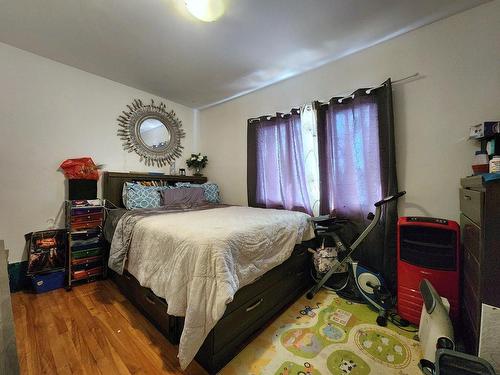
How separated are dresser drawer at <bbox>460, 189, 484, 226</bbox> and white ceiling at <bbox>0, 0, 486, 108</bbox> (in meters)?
1.55

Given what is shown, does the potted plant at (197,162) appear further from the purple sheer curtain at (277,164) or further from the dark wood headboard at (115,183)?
the purple sheer curtain at (277,164)

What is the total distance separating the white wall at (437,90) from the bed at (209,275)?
1.19 metres

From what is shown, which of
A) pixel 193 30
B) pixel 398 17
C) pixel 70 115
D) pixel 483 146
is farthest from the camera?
pixel 70 115

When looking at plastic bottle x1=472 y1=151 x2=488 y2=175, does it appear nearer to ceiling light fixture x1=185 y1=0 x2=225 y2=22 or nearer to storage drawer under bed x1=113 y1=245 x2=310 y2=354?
storage drawer under bed x1=113 y1=245 x2=310 y2=354

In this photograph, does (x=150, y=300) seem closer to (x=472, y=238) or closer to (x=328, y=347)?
→ (x=328, y=347)

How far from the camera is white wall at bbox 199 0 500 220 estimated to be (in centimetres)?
166

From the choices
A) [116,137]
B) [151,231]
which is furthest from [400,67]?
[116,137]

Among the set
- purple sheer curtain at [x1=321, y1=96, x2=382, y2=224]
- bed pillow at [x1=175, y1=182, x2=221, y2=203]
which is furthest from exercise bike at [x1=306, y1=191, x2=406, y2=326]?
bed pillow at [x1=175, y1=182, x2=221, y2=203]

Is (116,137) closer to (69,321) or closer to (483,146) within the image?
(69,321)

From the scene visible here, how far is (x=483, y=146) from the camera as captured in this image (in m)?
1.60

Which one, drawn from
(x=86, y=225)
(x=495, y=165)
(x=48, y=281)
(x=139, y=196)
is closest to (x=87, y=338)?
(x=48, y=281)

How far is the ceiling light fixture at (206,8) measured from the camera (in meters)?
1.55

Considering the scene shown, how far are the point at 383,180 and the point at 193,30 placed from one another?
2288 millimetres

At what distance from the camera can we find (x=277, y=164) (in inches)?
111
